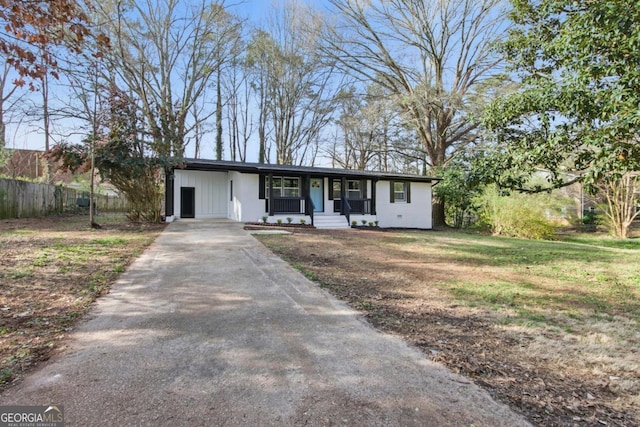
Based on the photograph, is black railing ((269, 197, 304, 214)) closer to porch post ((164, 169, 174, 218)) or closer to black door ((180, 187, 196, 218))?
black door ((180, 187, 196, 218))

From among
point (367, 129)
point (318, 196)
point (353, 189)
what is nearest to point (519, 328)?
point (318, 196)

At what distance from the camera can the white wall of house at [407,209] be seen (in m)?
18.7

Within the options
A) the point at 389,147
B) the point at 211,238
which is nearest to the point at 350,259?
the point at 211,238

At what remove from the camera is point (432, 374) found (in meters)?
2.52

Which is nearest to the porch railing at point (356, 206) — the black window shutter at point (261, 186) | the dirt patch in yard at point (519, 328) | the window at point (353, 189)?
the window at point (353, 189)

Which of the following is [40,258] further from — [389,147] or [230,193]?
[389,147]

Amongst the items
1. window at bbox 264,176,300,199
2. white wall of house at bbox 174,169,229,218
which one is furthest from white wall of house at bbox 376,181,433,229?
white wall of house at bbox 174,169,229,218

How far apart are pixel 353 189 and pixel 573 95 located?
43.6 feet

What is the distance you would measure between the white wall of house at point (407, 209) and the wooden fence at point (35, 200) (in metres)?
16.7

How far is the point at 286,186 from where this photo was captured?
16.6 m

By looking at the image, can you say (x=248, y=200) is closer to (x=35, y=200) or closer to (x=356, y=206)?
(x=356, y=206)

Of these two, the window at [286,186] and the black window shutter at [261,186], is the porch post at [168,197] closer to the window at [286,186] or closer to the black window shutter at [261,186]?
the black window shutter at [261,186]

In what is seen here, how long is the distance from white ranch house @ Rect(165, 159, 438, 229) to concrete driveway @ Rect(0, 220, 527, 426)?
11.4 meters

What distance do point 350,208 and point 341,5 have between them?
11.4 metres
